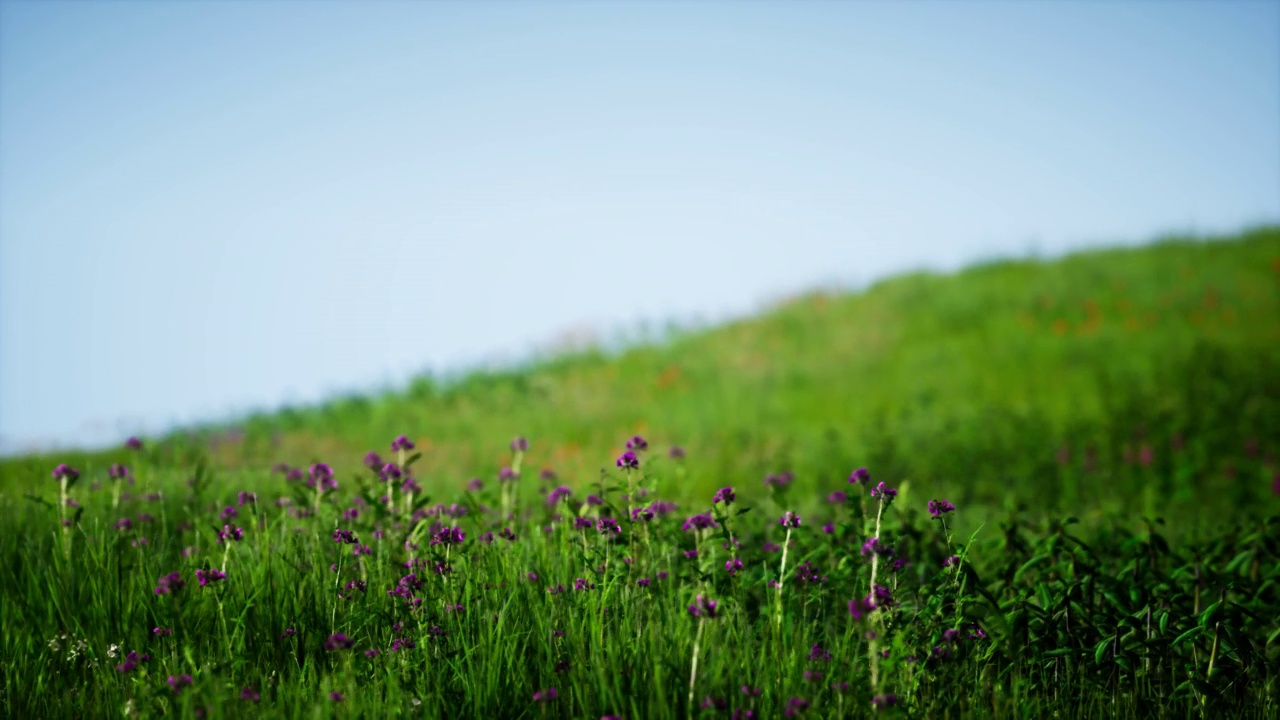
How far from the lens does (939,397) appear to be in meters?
12.0

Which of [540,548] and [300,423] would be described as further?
[300,423]

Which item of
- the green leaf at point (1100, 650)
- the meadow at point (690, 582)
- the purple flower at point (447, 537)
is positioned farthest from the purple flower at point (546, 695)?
the green leaf at point (1100, 650)

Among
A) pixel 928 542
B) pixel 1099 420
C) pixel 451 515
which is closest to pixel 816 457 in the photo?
pixel 1099 420

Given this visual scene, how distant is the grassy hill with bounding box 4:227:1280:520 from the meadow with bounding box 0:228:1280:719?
0.08 metres

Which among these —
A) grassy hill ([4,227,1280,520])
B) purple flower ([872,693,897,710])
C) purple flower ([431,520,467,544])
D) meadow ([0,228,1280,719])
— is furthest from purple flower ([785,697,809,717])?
grassy hill ([4,227,1280,520])

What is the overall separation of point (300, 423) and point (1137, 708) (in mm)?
14392

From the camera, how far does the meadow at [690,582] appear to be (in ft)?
9.51

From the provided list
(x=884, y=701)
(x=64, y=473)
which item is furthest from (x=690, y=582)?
(x=64, y=473)

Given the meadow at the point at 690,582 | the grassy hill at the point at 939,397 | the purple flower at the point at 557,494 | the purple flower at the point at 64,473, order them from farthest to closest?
1. the grassy hill at the point at 939,397
2. the purple flower at the point at 64,473
3. the purple flower at the point at 557,494
4. the meadow at the point at 690,582

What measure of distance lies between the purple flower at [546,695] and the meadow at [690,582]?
0.20ft

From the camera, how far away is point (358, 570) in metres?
4.01

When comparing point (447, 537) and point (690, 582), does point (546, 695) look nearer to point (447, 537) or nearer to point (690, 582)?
point (447, 537)

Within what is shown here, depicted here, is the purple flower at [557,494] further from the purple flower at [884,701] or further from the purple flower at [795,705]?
the purple flower at [884,701]

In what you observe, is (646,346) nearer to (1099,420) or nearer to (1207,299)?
(1099,420)
